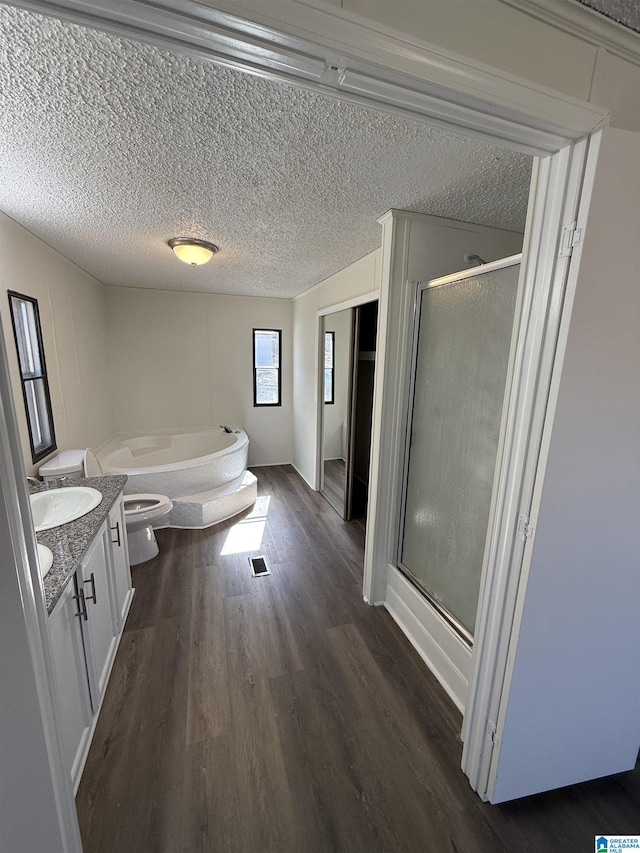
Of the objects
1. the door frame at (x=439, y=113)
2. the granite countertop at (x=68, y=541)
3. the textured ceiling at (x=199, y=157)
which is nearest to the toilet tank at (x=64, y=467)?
the granite countertop at (x=68, y=541)

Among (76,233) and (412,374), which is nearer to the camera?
(412,374)

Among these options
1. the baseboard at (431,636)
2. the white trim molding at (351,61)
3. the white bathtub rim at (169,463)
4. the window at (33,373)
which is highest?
the white trim molding at (351,61)

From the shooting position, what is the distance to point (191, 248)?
2328mm

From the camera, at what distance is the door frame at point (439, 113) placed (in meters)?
0.55

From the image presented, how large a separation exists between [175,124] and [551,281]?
51.8 inches

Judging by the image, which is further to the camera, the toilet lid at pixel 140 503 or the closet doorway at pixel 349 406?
the closet doorway at pixel 349 406

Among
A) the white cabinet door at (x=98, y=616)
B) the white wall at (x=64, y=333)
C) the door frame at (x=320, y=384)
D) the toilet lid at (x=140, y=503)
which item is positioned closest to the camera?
the white cabinet door at (x=98, y=616)

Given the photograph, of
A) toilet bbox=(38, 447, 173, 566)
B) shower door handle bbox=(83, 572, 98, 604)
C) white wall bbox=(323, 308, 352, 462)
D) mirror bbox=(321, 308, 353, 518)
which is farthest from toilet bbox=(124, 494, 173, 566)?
white wall bbox=(323, 308, 352, 462)

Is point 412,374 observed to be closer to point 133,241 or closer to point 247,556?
point 247,556

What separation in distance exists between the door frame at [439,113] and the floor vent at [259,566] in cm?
170

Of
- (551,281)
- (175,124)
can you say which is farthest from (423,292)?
(175,124)

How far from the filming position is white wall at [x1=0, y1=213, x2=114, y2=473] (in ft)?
6.71

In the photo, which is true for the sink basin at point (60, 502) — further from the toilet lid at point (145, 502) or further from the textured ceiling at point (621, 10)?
the textured ceiling at point (621, 10)

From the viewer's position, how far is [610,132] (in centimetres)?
84
